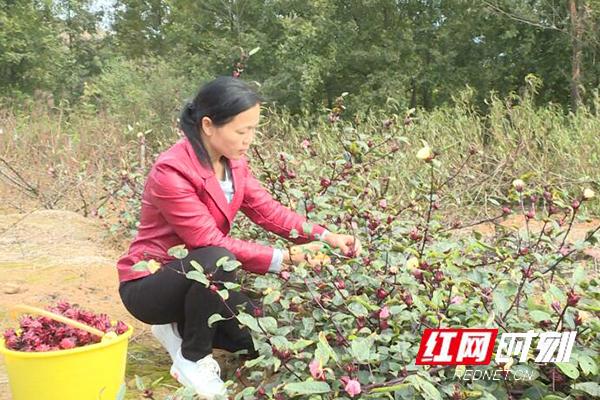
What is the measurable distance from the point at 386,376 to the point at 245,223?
1.58 m

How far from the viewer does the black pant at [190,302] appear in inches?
83.3

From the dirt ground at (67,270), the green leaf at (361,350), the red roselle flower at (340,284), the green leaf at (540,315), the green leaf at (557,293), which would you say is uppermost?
the green leaf at (557,293)

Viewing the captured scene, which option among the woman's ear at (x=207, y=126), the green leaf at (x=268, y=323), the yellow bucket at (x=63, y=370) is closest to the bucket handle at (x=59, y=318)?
the yellow bucket at (x=63, y=370)

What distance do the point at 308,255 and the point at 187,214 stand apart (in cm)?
43

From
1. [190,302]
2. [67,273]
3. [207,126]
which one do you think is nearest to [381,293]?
[190,302]

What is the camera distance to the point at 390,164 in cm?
495

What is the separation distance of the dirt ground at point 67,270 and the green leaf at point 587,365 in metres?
0.97

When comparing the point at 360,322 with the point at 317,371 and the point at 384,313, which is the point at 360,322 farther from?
the point at 317,371

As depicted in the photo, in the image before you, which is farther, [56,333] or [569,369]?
[56,333]

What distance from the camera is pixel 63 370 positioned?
6.47 feet

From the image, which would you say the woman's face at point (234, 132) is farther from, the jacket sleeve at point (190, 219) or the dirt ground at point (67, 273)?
the dirt ground at point (67, 273)

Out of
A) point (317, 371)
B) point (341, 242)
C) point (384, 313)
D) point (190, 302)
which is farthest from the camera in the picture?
point (341, 242)

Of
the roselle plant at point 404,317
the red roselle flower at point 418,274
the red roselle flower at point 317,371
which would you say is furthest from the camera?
the red roselle flower at point 418,274

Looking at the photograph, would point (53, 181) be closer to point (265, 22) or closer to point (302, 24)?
point (302, 24)
